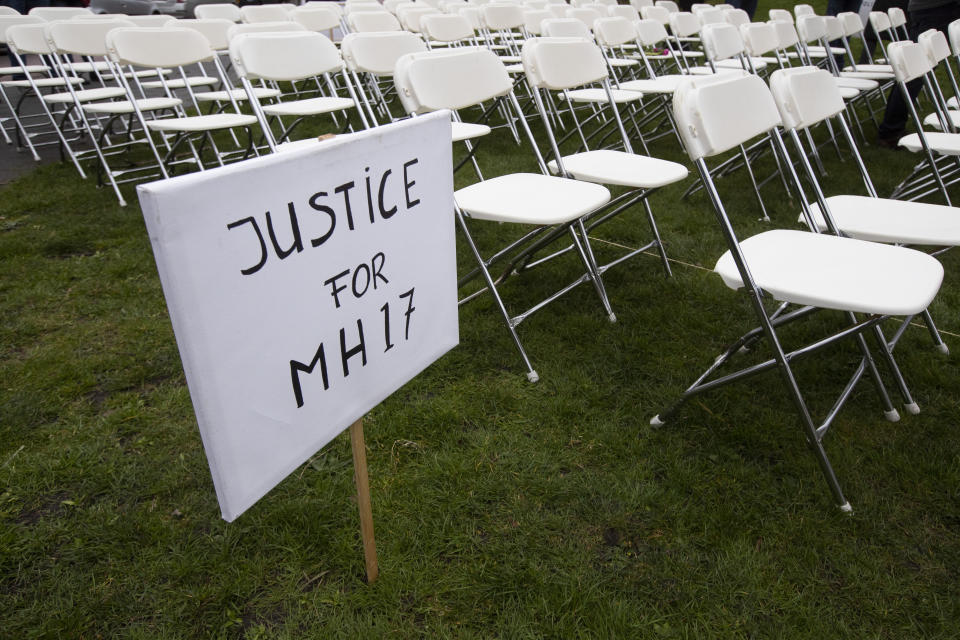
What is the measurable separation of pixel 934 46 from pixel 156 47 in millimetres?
4341

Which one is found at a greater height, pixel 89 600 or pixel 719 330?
pixel 89 600

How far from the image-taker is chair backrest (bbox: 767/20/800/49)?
4.35 metres

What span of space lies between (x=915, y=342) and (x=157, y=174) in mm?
4724

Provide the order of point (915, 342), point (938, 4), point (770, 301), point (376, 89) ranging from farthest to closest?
point (376, 89)
point (938, 4)
point (770, 301)
point (915, 342)

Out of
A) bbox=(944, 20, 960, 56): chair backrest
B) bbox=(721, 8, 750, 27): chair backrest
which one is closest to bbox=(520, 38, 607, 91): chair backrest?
bbox=(944, 20, 960, 56): chair backrest

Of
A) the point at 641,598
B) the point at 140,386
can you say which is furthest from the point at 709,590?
the point at 140,386

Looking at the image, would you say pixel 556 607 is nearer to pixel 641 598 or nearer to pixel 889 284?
pixel 641 598

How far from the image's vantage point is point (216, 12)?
5.58 metres

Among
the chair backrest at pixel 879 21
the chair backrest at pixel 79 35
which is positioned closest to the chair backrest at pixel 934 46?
the chair backrest at pixel 879 21

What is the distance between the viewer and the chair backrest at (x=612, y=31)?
14.3 feet

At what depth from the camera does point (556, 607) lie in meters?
1.44

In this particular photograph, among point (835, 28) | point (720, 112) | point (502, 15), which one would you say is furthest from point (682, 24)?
point (720, 112)

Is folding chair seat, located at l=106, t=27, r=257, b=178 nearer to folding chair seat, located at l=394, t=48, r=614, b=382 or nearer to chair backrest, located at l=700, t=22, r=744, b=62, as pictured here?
folding chair seat, located at l=394, t=48, r=614, b=382

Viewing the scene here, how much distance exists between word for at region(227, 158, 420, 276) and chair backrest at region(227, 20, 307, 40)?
3638 millimetres
